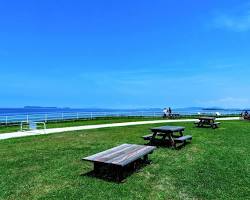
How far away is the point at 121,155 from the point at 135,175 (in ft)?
1.95

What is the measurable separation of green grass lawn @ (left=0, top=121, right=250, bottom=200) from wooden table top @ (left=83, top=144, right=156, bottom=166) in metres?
0.46

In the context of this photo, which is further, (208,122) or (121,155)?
(208,122)

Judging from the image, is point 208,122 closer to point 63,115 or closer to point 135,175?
point 63,115

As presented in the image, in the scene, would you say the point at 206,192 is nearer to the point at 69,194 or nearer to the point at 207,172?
the point at 207,172

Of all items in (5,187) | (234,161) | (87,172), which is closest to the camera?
(5,187)

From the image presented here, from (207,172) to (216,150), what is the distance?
124 inches

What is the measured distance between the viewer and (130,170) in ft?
23.4

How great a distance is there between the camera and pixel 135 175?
6.71 metres

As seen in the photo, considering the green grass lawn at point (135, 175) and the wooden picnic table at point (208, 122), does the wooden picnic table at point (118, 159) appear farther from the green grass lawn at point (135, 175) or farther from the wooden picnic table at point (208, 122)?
the wooden picnic table at point (208, 122)

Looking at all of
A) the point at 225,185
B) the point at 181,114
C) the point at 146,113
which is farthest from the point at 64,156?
the point at 181,114

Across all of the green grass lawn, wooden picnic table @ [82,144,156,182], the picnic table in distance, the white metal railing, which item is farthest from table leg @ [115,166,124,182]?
the white metal railing

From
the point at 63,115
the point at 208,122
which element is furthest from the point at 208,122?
the point at 63,115

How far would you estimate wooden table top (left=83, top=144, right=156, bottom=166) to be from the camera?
20.5 feet

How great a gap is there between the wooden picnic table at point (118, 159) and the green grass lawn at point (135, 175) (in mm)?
352
